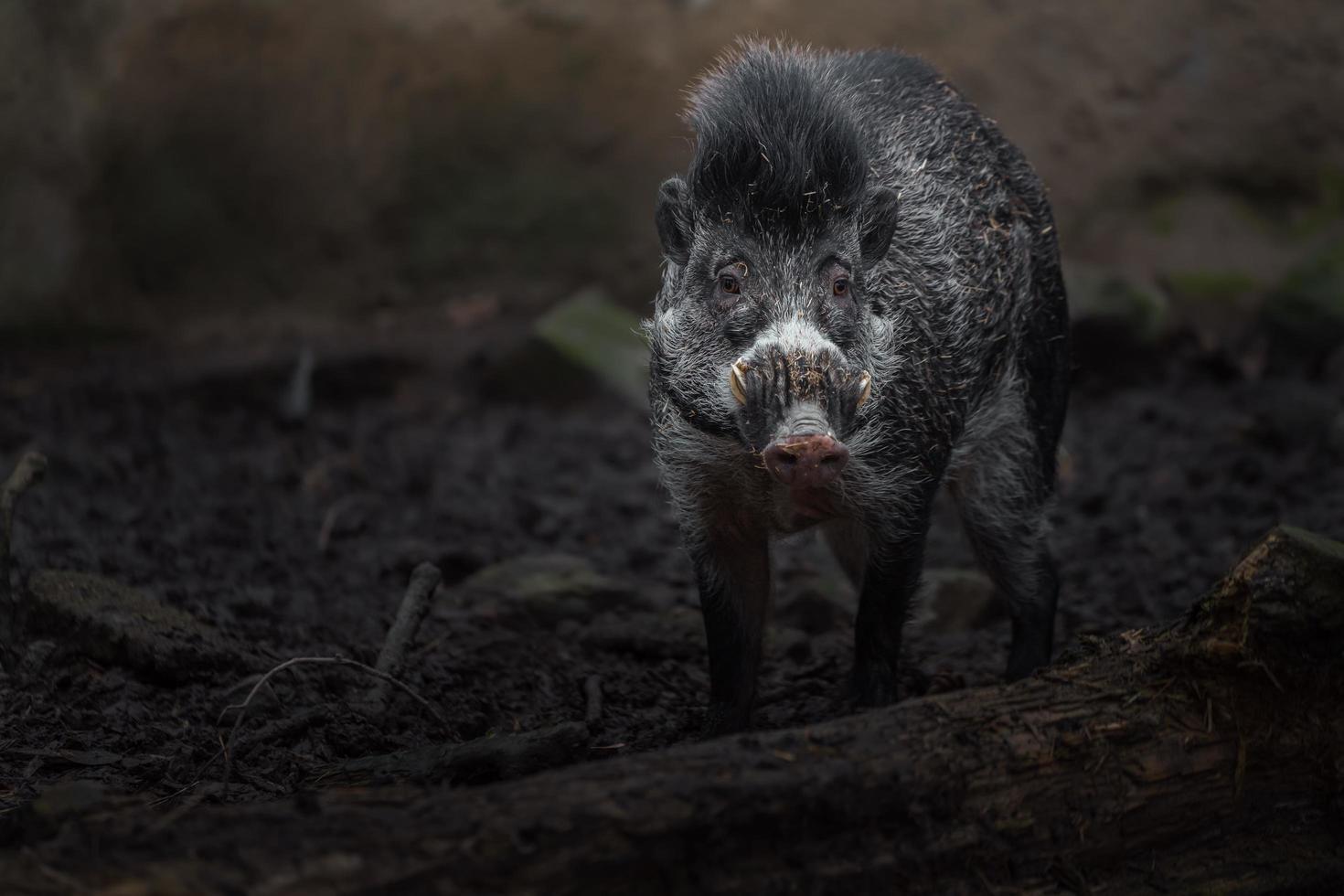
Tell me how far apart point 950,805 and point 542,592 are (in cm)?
293

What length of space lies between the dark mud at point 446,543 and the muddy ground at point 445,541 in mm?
17

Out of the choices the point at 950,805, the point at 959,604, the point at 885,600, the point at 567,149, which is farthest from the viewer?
the point at 567,149

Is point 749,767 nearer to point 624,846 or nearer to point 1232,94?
point 624,846

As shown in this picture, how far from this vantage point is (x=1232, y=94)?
1032 cm

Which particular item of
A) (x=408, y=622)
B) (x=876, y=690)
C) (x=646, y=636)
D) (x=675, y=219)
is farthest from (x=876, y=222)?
(x=408, y=622)

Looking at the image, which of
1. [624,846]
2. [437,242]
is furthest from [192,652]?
[437,242]

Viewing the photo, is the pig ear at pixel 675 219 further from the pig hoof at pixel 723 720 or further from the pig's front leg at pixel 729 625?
the pig hoof at pixel 723 720

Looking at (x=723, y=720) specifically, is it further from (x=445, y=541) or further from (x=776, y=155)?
(x=445, y=541)

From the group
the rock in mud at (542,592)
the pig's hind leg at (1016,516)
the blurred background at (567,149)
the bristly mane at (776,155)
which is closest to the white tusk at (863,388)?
the bristly mane at (776,155)

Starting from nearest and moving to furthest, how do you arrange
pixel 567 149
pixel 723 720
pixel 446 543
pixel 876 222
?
pixel 876 222 → pixel 723 720 → pixel 446 543 → pixel 567 149

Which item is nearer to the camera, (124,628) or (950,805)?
(950,805)

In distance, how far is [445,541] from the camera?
6973mm

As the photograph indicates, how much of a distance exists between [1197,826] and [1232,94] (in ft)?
27.0

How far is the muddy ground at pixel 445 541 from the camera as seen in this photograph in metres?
4.38
